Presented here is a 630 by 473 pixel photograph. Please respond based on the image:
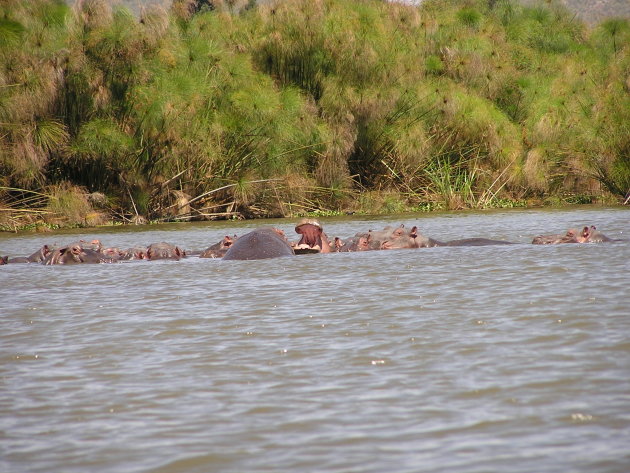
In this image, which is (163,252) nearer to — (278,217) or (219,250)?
(219,250)

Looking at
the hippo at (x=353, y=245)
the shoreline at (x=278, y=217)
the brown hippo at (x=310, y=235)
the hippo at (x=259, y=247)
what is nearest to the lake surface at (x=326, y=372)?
the hippo at (x=259, y=247)

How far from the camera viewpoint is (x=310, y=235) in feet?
29.2

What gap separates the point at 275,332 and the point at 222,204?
40.9ft

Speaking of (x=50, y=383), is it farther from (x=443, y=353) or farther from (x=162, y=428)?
(x=443, y=353)

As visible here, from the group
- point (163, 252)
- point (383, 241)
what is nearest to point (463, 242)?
point (383, 241)

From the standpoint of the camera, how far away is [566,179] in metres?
19.6

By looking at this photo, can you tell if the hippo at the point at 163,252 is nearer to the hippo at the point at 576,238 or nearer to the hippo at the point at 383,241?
the hippo at the point at 383,241

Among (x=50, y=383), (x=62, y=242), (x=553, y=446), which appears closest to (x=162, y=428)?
(x=50, y=383)

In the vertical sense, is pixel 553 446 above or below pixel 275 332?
above

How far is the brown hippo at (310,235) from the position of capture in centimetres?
877

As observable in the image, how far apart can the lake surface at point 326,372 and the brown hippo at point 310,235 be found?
1718mm

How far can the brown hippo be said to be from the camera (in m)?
8.77

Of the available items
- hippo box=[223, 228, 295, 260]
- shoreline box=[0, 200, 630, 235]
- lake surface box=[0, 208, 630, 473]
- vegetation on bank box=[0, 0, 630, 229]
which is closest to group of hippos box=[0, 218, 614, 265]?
hippo box=[223, 228, 295, 260]

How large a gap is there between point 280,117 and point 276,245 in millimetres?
9129
